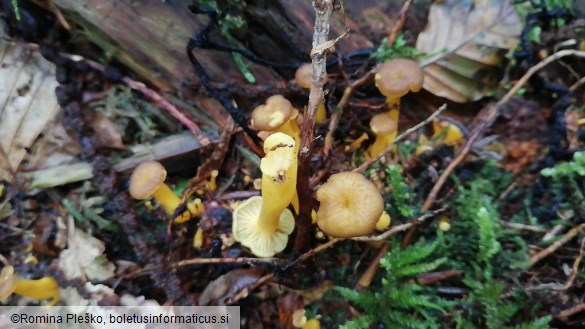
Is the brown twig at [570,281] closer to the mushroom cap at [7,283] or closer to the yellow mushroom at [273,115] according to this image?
the yellow mushroom at [273,115]

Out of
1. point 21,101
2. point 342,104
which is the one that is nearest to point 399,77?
point 342,104

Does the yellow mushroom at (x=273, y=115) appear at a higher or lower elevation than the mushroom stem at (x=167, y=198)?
higher

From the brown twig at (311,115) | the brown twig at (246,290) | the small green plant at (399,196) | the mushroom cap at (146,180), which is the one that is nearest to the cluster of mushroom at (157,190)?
the mushroom cap at (146,180)

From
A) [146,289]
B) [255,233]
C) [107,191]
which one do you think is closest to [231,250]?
[255,233]

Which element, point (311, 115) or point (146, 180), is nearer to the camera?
point (311, 115)

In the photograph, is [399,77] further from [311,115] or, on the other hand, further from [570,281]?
[570,281]

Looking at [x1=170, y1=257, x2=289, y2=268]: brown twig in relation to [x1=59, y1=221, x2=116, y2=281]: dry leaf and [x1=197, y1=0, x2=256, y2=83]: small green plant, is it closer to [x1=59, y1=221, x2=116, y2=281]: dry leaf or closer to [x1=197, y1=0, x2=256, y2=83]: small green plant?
[x1=59, y1=221, x2=116, y2=281]: dry leaf

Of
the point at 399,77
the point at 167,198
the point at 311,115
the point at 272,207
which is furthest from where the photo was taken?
the point at 167,198
